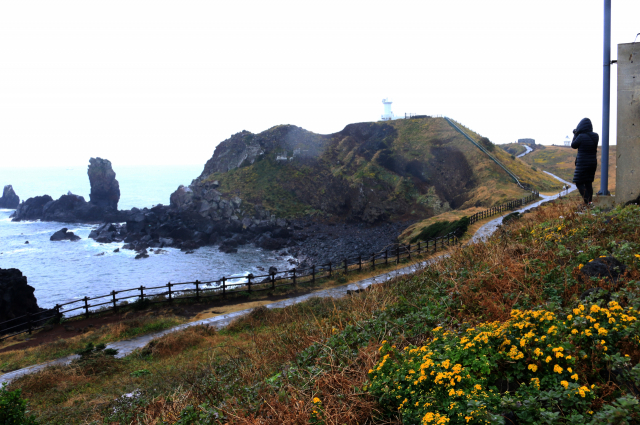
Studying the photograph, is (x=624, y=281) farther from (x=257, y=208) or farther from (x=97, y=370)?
(x=257, y=208)

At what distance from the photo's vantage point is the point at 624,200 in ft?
31.1

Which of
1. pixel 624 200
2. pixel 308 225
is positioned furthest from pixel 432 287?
pixel 308 225

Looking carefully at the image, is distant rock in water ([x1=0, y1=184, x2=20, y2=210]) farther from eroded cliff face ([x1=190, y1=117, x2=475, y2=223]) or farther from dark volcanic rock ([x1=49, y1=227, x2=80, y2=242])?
eroded cliff face ([x1=190, y1=117, x2=475, y2=223])

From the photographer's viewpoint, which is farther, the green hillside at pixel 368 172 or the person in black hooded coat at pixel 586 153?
the green hillside at pixel 368 172

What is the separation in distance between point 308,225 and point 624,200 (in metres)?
47.6

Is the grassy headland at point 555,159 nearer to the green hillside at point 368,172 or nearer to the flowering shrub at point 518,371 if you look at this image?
the green hillside at point 368,172

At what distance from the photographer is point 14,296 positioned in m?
22.2

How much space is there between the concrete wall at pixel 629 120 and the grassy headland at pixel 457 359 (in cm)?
175

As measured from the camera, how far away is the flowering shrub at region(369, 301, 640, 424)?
117 inches

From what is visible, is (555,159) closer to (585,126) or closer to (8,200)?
(585,126)

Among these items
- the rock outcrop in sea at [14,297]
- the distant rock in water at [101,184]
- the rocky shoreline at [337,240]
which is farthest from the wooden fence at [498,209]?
the distant rock in water at [101,184]

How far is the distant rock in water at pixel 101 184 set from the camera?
7812 centimetres

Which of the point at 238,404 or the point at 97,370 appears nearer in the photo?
the point at 238,404

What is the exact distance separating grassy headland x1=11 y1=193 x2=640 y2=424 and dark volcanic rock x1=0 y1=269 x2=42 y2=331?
17.7m
